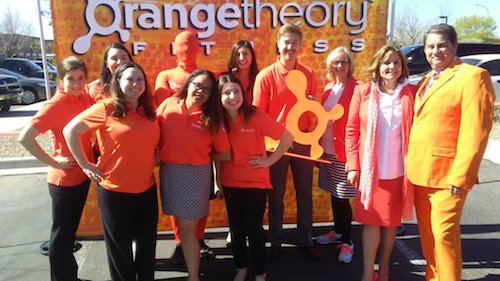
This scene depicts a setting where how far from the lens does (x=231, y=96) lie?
2748 millimetres

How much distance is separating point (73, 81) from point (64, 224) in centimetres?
101

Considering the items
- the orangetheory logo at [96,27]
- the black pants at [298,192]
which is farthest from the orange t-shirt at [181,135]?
the orangetheory logo at [96,27]

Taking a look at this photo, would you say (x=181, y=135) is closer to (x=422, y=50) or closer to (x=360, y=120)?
(x=360, y=120)

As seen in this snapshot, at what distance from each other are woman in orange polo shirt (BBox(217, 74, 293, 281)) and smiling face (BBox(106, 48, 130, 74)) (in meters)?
0.79

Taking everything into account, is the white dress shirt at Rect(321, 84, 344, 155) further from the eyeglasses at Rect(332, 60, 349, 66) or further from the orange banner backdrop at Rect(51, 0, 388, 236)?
the orange banner backdrop at Rect(51, 0, 388, 236)

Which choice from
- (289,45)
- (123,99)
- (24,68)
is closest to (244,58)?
(289,45)

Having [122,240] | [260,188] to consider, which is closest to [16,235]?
[122,240]

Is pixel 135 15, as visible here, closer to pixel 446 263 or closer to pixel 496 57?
pixel 446 263

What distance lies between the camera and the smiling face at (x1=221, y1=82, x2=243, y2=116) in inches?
108

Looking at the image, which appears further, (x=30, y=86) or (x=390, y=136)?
(x=30, y=86)

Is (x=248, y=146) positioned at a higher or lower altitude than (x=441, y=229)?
higher

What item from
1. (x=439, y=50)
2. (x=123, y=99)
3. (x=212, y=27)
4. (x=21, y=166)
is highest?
(x=212, y=27)

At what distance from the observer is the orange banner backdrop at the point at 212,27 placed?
368cm

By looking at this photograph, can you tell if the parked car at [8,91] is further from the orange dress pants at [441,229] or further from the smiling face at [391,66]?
the orange dress pants at [441,229]
